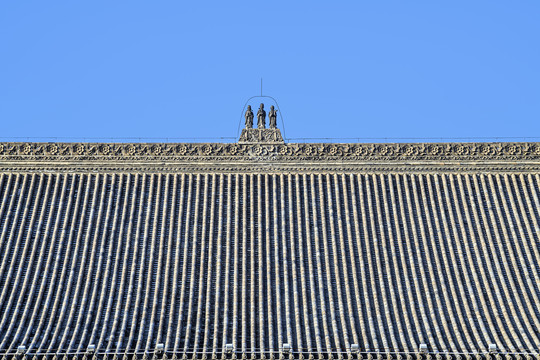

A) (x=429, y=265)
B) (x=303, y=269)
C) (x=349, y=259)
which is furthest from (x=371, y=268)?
(x=303, y=269)

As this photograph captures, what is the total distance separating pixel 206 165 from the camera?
36.2m

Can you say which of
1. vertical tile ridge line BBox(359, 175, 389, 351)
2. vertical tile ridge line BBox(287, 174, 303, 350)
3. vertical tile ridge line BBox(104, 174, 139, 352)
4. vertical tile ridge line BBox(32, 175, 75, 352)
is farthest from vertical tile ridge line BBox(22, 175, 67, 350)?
vertical tile ridge line BBox(359, 175, 389, 351)

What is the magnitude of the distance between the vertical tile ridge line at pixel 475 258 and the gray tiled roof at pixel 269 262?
0.05m

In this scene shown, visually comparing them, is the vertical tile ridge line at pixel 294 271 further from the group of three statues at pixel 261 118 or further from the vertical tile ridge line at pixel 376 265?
the vertical tile ridge line at pixel 376 265

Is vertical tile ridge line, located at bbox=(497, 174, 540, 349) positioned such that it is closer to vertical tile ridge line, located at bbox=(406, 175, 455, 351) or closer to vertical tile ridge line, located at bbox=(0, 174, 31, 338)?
vertical tile ridge line, located at bbox=(406, 175, 455, 351)

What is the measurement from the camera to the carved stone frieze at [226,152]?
36188 millimetres

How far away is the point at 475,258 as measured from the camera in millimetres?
32875

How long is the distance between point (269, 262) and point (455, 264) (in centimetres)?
623

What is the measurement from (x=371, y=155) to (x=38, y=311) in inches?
529

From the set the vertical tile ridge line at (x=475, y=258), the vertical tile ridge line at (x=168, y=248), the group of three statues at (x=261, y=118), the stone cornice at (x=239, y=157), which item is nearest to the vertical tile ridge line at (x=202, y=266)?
the vertical tile ridge line at (x=168, y=248)

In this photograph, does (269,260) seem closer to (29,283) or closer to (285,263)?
(285,263)

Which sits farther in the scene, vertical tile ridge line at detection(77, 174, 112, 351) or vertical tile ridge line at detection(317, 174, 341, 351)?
vertical tile ridge line at detection(77, 174, 112, 351)

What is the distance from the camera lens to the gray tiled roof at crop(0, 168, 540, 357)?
2934 cm

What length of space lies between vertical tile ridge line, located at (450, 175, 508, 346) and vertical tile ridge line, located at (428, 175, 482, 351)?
0.26 metres
